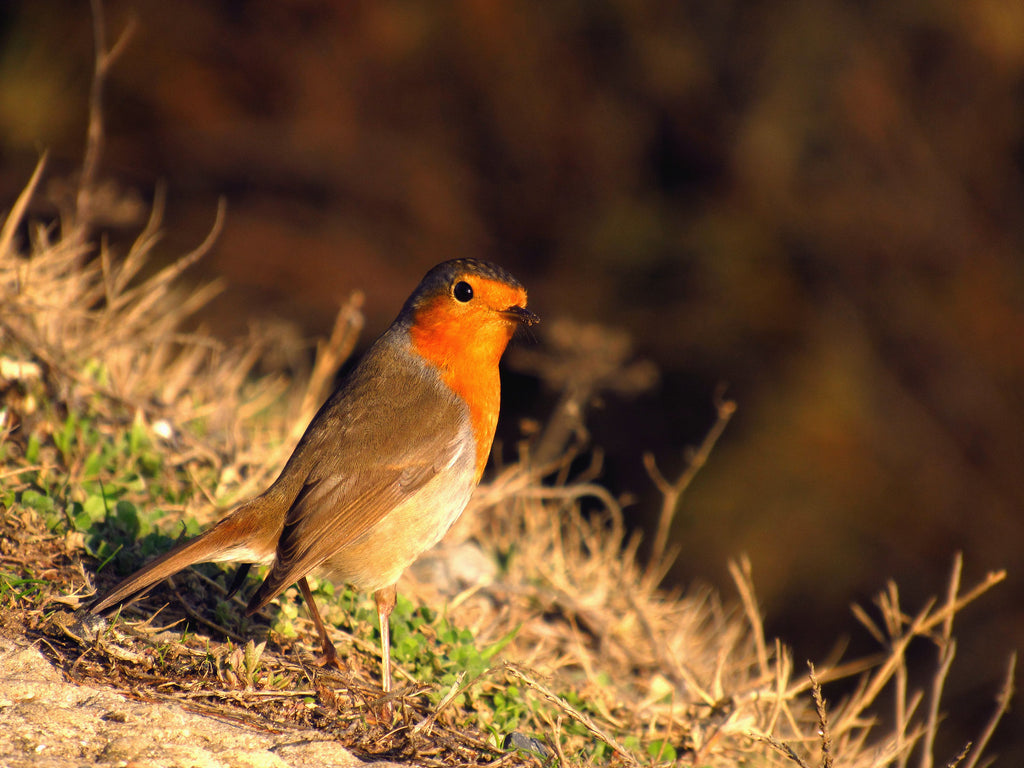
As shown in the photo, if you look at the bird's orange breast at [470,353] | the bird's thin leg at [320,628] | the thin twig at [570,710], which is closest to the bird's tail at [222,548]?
the bird's thin leg at [320,628]

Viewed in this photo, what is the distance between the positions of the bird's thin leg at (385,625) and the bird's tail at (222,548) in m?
0.36

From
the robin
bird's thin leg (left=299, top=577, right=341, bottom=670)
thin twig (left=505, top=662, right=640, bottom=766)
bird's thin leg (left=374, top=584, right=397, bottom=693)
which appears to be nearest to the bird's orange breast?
the robin

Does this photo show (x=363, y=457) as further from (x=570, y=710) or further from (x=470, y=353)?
(x=570, y=710)

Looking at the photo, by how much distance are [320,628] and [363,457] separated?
0.54 metres

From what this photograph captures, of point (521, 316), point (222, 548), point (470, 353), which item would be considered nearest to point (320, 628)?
point (222, 548)

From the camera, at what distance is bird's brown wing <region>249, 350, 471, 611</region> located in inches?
118

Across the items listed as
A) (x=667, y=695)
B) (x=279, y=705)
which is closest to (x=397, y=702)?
(x=279, y=705)

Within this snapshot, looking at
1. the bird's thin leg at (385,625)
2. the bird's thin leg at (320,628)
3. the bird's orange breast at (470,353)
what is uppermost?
the bird's orange breast at (470,353)

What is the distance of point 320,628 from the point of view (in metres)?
3.08

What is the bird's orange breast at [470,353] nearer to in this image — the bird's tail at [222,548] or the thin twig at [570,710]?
the bird's tail at [222,548]

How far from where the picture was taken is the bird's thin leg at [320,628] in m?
3.02

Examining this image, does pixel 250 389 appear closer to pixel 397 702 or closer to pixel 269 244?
pixel 397 702

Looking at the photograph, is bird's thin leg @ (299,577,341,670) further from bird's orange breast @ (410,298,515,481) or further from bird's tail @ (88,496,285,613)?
bird's orange breast @ (410,298,515,481)

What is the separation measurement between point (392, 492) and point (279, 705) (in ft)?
2.41
